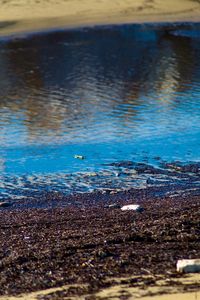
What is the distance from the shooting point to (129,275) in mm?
5555

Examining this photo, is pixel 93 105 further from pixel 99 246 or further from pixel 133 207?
pixel 99 246

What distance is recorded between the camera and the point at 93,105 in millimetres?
14930

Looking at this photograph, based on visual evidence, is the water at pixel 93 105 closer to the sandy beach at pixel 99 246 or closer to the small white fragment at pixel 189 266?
the sandy beach at pixel 99 246

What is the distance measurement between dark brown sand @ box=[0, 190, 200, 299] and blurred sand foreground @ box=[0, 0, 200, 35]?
18.0m

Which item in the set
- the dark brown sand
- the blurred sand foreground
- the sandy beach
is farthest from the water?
the dark brown sand

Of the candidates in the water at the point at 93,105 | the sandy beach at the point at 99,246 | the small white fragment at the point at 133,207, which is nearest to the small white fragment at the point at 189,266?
the sandy beach at the point at 99,246

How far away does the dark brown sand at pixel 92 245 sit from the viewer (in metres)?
5.59

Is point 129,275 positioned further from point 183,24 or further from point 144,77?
point 183,24

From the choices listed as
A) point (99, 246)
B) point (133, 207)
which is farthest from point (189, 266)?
point (133, 207)

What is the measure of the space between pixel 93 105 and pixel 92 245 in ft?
28.7

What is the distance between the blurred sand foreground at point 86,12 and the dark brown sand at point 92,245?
17998 mm

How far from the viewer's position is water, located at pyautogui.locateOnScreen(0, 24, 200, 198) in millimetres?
10836

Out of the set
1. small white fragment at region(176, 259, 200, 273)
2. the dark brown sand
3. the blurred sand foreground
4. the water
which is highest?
the blurred sand foreground

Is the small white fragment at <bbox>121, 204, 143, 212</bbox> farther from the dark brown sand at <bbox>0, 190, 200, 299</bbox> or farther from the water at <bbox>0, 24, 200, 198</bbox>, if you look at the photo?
the water at <bbox>0, 24, 200, 198</bbox>
